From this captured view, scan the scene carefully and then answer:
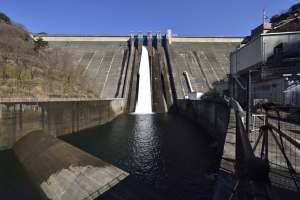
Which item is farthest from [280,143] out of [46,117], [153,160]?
[46,117]

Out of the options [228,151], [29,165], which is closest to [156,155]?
[228,151]

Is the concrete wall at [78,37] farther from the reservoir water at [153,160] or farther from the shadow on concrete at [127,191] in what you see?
the shadow on concrete at [127,191]

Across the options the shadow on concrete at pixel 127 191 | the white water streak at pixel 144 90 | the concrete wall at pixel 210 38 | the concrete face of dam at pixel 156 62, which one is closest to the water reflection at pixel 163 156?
the shadow on concrete at pixel 127 191

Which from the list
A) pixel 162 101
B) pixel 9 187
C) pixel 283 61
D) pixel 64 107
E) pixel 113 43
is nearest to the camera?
pixel 9 187

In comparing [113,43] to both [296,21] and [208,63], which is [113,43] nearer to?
[208,63]

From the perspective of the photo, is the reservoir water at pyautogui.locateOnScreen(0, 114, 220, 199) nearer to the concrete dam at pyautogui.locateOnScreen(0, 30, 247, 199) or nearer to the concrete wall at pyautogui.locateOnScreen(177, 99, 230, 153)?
the concrete dam at pyautogui.locateOnScreen(0, 30, 247, 199)

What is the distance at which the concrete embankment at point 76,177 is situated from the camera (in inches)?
199

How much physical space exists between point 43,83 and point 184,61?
30.5 meters

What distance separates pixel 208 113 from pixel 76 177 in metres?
14.2

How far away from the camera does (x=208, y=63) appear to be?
40031 millimetres

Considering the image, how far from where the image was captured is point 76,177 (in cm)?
587

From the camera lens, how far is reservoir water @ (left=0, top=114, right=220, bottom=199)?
21.1ft

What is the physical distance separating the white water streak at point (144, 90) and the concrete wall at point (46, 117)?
41.1 ft

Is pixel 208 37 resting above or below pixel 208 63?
above
